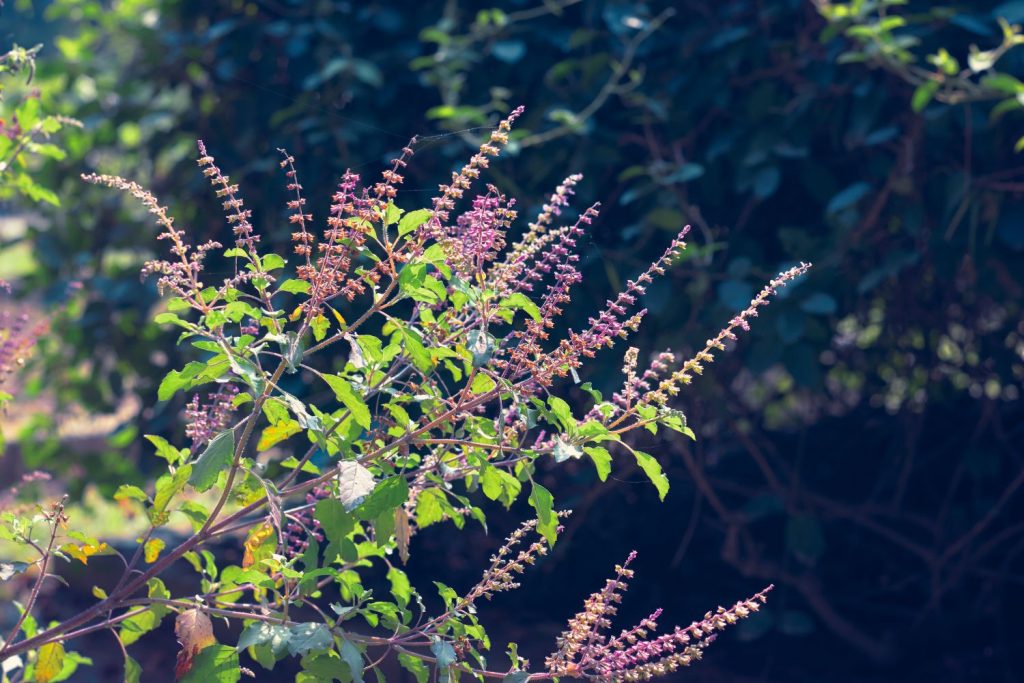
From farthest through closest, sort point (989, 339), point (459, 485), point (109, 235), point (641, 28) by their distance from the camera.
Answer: point (109, 235), point (989, 339), point (641, 28), point (459, 485)

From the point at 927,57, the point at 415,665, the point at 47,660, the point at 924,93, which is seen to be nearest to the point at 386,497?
the point at 415,665

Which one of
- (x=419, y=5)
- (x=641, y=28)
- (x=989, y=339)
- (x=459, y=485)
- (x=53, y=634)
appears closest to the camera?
(x=53, y=634)

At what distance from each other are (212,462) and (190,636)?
0.34 meters

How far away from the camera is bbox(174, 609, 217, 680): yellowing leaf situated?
1544 millimetres

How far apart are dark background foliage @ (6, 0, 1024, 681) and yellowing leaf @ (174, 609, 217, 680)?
60.9 inches

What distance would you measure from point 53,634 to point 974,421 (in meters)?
2.75

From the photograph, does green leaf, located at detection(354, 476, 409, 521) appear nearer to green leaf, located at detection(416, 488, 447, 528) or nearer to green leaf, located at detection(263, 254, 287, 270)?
green leaf, located at detection(416, 488, 447, 528)

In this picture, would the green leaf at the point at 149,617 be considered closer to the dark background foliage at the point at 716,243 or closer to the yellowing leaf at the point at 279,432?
the yellowing leaf at the point at 279,432

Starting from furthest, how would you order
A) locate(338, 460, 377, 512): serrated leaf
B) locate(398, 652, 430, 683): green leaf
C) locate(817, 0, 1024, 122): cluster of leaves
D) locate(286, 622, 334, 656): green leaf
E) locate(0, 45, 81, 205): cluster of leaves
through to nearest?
1. locate(817, 0, 1024, 122): cluster of leaves
2. locate(0, 45, 81, 205): cluster of leaves
3. locate(398, 652, 430, 683): green leaf
4. locate(286, 622, 334, 656): green leaf
5. locate(338, 460, 377, 512): serrated leaf

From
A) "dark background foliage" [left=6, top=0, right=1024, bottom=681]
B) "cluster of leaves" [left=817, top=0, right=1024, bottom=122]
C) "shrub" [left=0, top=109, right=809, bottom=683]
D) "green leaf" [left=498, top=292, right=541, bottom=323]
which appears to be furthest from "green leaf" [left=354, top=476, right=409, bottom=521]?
"cluster of leaves" [left=817, top=0, right=1024, bottom=122]

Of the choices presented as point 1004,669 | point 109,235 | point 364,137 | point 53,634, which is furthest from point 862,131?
point 109,235

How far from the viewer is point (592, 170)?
312cm

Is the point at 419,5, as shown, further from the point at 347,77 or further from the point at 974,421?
the point at 974,421

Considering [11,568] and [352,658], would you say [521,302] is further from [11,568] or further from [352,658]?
[11,568]
